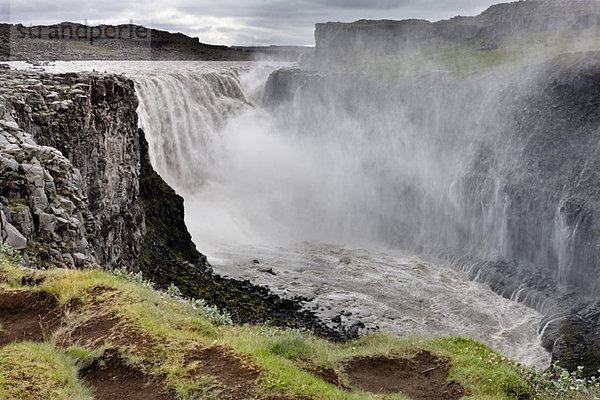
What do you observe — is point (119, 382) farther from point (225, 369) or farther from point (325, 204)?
point (325, 204)

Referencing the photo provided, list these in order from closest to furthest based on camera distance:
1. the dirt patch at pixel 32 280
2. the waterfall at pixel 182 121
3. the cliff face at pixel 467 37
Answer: the dirt patch at pixel 32 280
the waterfall at pixel 182 121
the cliff face at pixel 467 37

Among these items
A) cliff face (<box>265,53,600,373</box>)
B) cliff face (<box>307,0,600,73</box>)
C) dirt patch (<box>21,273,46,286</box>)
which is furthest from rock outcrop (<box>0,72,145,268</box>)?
cliff face (<box>307,0,600,73</box>)

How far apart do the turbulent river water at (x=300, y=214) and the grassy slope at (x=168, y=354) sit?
11.5m

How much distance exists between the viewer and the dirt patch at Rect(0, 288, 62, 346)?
27.2ft

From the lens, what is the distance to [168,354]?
8148 mm

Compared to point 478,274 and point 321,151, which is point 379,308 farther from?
point 321,151

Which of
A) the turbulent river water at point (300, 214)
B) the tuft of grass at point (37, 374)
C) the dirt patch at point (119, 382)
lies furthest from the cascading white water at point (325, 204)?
the tuft of grass at point (37, 374)

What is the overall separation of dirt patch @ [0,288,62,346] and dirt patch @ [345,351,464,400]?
209 inches

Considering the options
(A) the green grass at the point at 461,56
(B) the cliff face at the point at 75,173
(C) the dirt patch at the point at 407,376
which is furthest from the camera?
(A) the green grass at the point at 461,56

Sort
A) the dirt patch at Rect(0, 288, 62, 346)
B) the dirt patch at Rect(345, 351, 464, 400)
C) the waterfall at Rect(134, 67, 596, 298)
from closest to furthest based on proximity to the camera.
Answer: the dirt patch at Rect(0, 288, 62, 346) → the dirt patch at Rect(345, 351, 464, 400) → the waterfall at Rect(134, 67, 596, 298)

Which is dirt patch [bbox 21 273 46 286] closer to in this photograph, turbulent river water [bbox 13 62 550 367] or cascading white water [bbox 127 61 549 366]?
turbulent river water [bbox 13 62 550 367]

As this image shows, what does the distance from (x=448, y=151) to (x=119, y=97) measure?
27.0 meters

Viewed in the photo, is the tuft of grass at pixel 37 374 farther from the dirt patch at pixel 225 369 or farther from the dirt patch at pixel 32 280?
the dirt patch at pixel 32 280

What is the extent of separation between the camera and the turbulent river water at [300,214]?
26.4 m
